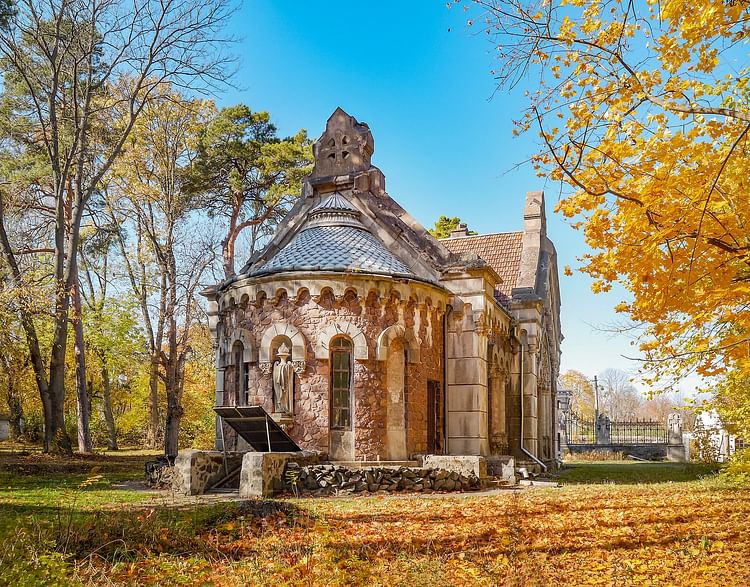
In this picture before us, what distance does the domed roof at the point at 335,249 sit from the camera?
17688 mm

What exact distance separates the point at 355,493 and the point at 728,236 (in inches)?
350

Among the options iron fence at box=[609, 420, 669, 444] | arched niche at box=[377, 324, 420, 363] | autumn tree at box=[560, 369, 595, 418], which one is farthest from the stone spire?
autumn tree at box=[560, 369, 595, 418]

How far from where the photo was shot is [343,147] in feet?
73.7

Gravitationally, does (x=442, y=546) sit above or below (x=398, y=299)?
below

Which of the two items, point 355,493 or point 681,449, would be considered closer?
point 355,493

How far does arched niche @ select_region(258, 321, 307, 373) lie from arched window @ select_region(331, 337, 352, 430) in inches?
28.5

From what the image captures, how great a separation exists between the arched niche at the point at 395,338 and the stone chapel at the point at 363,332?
0.09ft

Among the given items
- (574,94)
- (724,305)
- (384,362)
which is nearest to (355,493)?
(384,362)

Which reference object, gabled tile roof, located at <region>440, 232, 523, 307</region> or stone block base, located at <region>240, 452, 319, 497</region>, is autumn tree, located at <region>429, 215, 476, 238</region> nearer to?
gabled tile roof, located at <region>440, 232, 523, 307</region>

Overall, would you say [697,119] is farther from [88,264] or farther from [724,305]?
[88,264]

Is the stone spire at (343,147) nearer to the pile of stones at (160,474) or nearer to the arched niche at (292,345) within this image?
the arched niche at (292,345)

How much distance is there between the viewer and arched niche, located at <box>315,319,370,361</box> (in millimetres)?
17094

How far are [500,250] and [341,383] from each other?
12.3m

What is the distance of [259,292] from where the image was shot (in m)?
17.9
